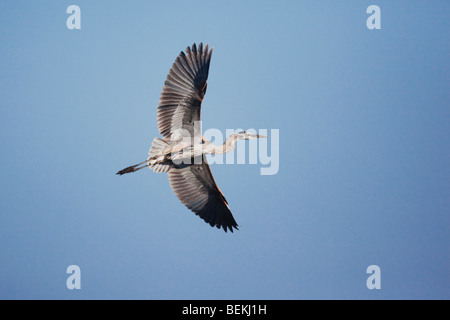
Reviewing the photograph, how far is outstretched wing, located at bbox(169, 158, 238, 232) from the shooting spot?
877cm

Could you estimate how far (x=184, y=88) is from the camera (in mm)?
7758

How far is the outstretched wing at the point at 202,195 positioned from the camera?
28.8 ft

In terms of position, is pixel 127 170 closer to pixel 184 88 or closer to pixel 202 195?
pixel 184 88

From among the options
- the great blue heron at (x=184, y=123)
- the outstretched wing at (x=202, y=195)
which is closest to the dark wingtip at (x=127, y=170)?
the great blue heron at (x=184, y=123)

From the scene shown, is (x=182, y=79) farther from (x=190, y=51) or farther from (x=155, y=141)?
(x=155, y=141)

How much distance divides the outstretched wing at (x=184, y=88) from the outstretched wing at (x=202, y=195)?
1184 mm

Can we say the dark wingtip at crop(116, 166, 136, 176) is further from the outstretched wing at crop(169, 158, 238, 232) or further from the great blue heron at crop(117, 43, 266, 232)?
the outstretched wing at crop(169, 158, 238, 232)

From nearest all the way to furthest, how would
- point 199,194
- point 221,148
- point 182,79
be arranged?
point 182,79, point 221,148, point 199,194

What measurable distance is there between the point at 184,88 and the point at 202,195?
7.23 ft
